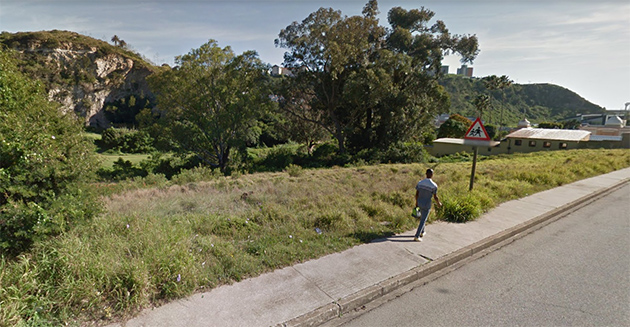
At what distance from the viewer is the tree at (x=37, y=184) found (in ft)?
13.4

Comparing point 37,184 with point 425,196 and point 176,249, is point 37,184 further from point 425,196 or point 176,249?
point 425,196

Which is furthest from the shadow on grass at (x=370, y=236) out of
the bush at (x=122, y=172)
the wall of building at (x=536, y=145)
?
the wall of building at (x=536, y=145)

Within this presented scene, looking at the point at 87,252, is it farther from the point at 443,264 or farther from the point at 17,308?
the point at 443,264

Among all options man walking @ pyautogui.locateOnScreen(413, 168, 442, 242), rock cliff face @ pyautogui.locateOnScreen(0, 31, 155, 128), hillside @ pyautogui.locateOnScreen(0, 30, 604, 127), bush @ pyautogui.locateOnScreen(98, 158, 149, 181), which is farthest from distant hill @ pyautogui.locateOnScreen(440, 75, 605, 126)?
man walking @ pyautogui.locateOnScreen(413, 168, 442, 242)

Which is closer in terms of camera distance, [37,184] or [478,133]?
[37,184]

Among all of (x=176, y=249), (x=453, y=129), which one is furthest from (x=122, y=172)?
(x=453, y=129)

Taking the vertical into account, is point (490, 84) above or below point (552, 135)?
above

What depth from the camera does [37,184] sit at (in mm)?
4535

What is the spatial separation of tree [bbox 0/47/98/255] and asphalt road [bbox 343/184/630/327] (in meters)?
4.19

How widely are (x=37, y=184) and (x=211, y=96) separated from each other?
24881mm

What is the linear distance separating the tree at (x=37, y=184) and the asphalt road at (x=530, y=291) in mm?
4187

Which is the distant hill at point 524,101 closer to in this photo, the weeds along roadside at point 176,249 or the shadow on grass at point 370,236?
the weeds along roadside at point 176,249

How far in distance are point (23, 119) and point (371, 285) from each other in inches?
246

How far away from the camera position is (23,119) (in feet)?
17.9
